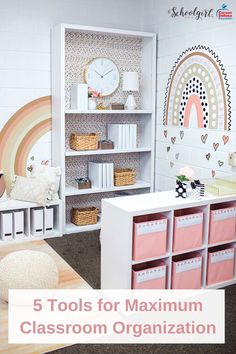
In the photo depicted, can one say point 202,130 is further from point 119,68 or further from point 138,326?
point 138,326

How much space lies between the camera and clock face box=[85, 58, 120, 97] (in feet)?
15.8

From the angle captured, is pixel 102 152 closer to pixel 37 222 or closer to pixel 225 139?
pixel 37 222

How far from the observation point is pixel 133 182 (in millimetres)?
5055

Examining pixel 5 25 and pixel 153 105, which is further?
pixel 153 105

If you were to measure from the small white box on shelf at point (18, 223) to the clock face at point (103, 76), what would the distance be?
1.65 meters

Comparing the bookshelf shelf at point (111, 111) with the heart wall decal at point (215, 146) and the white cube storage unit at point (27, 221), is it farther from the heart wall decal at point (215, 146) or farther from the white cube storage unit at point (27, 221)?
the heart wall decal at point (215, 146)

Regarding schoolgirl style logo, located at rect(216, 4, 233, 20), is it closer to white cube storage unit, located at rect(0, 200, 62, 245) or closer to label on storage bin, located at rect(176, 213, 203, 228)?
label on storage bin, located at rect(176, 213, 203, 228)

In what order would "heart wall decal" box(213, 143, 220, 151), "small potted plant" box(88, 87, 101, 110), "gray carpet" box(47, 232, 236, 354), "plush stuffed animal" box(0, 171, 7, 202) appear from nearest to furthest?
"gray carpet" box(47, 232, 236, 354), "heart wall decal" box(213, 143, 220, 151), "plush stuffed animal" box(0, 171, 7, 202), "small potted plant" box(88, 87, 101, 110)

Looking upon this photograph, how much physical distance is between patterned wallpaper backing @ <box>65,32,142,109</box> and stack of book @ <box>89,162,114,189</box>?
29.0 inches

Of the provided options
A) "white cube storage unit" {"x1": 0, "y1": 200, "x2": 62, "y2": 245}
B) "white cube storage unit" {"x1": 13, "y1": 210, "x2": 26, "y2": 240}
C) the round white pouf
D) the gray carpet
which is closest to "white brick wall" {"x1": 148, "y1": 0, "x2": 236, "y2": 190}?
the gray carpet

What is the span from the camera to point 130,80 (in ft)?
15.6

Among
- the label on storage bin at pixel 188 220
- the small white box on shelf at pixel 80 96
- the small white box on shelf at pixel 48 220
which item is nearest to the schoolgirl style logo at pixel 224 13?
the small white box on shelf at pixel 80 96

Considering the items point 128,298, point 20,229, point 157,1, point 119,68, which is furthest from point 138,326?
point 157,1

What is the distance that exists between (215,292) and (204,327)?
1.64 feet
